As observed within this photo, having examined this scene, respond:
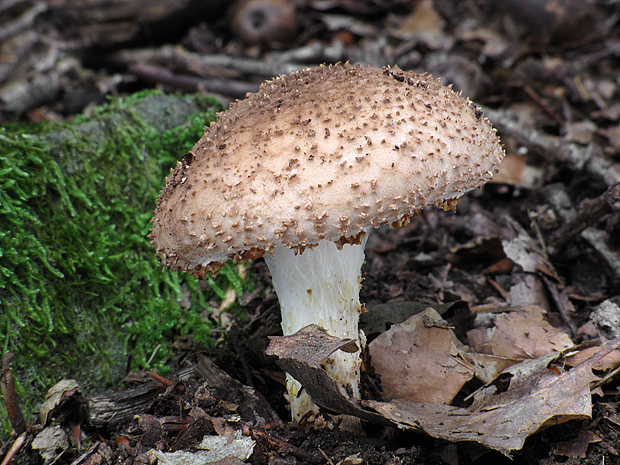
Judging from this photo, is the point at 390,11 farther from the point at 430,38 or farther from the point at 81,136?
the point at 81,136

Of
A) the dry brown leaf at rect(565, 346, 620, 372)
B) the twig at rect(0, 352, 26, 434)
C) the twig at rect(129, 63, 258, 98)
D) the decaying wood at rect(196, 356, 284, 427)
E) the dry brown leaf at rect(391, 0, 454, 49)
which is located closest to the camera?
the dry brown leaf at rect(565, 346, 620, 372)

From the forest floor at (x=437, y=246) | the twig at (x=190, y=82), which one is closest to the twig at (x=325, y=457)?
the forest floor at (x=437, y=246)

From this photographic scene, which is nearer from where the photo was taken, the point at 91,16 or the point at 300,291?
the point at 300,291

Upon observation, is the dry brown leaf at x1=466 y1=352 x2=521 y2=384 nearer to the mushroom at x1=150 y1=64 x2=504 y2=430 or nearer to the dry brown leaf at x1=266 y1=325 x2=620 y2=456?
the dry brown leaf at x1=266 y1=325 x2=620 y2=456

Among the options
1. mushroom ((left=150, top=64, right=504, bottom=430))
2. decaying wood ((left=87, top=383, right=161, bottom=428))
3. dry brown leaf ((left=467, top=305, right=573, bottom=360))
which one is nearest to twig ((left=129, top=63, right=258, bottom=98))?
mushroom ((left=150, top=64, right=504, bottom=430))

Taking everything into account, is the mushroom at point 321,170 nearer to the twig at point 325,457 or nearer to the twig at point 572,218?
the twig at point 325,457

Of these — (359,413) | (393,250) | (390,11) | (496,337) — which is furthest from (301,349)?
(390,11)
